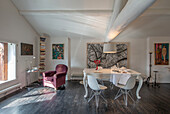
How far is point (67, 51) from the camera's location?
548 centimetres

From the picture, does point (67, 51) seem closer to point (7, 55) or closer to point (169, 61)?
point (7, 55)

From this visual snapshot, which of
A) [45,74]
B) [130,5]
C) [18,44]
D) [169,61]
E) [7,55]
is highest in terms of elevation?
[130,5]

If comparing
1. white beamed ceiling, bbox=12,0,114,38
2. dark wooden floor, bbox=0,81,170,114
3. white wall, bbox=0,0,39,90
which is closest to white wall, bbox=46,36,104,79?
white beamed ceiling, bbox=12,0,114,38

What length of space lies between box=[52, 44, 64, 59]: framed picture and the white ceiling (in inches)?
40.9

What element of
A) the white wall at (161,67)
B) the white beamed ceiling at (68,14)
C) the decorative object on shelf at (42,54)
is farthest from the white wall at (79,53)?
the white wall at (161,67)

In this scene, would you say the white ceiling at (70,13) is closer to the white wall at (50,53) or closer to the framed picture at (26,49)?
the white wall at (50,53)

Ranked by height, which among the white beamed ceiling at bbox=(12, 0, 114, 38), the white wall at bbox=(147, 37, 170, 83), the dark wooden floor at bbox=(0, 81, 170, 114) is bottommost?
the dark wooden floor at bbox=(0, 81, 170, 114)

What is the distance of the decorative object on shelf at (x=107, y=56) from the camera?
542 cm

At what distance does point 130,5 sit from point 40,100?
3.48 meters

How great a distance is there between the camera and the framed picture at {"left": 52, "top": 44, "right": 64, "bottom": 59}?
555cm

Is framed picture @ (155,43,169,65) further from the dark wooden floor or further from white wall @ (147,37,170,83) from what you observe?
the dark wooden floor

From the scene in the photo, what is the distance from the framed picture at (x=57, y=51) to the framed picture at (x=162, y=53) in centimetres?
514

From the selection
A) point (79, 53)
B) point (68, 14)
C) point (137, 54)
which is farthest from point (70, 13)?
point (137, 54)

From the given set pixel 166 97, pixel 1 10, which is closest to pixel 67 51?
pixel 1 10
